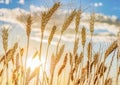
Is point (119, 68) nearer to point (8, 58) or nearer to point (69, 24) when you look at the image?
point (69, 24)

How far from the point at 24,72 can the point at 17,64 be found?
0.15 m

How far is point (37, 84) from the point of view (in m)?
2.78

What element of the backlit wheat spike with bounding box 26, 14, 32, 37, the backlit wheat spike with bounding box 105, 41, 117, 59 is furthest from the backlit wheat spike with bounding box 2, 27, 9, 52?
the backlit wheat spike with bounding box 105, 41, 117, 59

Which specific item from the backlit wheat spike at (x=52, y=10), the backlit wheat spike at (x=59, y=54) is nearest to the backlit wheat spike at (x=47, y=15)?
the backlit wheat spike at (x=52, y=10)

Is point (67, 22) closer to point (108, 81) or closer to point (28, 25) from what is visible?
point (28, 25)

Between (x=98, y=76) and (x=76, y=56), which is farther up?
(x=76, y=56)

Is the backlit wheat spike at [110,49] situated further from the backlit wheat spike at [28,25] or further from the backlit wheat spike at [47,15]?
the backlit wheat spike at [28,25]

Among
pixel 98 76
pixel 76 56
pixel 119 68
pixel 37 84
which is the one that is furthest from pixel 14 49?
pixel 119 68

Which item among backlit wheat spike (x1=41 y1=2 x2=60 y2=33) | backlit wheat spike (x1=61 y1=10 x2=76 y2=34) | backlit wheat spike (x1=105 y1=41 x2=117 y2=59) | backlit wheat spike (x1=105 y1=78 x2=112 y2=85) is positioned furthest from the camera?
backlit wheat spike (x1=105 y1=78 x2=112 y2=85)

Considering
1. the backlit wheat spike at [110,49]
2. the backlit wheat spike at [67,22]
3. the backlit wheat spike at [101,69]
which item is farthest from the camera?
the backlit wheat spike at [101,69]

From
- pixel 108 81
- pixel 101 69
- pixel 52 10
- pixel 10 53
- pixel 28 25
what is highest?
pixel 52 10

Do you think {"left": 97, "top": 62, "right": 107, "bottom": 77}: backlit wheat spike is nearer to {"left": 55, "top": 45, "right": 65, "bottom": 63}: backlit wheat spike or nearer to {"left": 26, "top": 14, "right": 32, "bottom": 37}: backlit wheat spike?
{"left": 55, "top": 45, "right": 65, "bottom": 63}: backlit wheat spike

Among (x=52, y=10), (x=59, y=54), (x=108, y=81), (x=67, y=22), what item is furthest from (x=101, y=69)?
(x=52, y=10)

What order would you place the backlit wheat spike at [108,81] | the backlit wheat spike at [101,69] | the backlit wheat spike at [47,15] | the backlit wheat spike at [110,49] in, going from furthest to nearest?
the backlit wheat spike at [108,81] < the backlit wheat spike at [101,69] < the backlit wheat spike at [110,49] < the backlit wheat spike at [47,15]
